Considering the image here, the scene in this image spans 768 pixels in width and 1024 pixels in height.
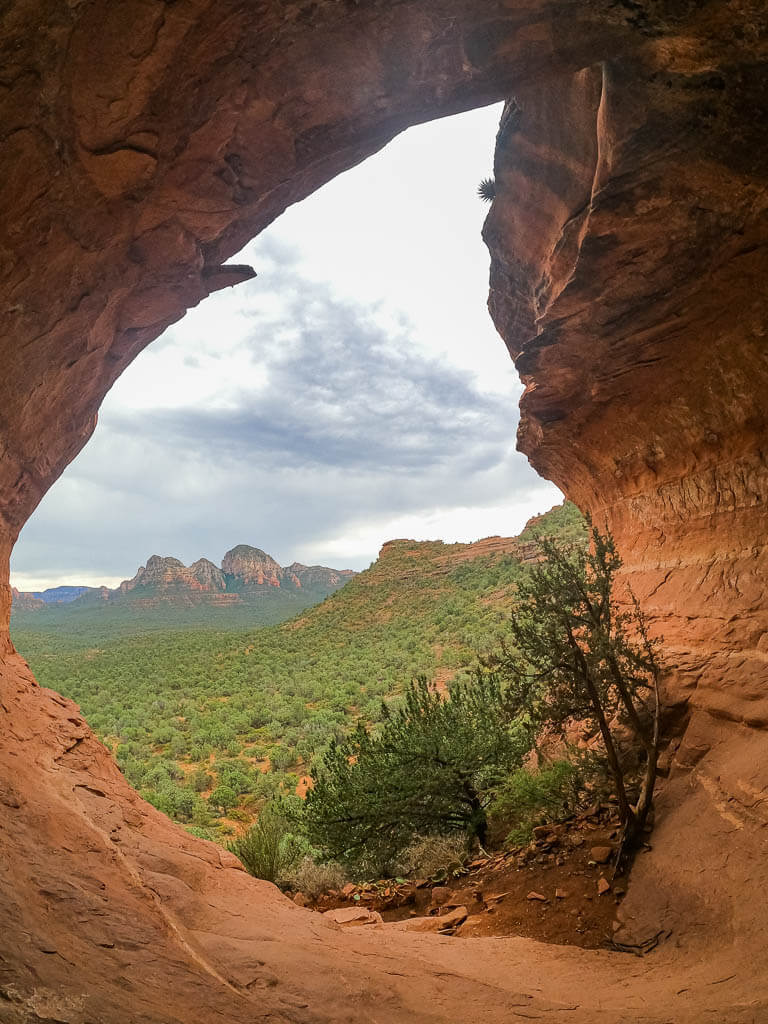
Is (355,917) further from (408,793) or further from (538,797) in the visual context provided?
(538,797)

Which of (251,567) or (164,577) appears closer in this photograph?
(164,577)

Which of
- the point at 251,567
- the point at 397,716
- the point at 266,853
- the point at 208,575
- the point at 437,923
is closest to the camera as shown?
the point at 437,923

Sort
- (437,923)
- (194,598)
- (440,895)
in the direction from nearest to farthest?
1. (437,923)
2. (440,895)
3. (194,598)

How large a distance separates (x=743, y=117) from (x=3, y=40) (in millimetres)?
7163

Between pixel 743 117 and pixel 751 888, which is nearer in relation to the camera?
pixel 751 888

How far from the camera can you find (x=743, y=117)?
588 cm

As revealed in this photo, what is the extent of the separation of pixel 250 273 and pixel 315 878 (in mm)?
11250

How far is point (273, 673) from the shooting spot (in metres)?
38.2

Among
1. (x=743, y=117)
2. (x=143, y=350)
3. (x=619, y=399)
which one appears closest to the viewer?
(x=743, y=117)

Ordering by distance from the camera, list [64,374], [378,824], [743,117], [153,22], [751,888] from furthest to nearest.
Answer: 1. [378,824]
2. [64,374]
3. [743,117]
4. [751,888]
5. [153,22]

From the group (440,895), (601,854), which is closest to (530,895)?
(601,854)

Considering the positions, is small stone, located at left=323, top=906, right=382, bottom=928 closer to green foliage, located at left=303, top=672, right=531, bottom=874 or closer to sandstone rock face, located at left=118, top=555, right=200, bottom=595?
green foliage, located at left=303, top=672, right=531, bottom=874

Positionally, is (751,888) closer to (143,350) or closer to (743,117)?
(743,117)

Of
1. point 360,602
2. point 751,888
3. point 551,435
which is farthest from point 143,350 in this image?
point 360,602
